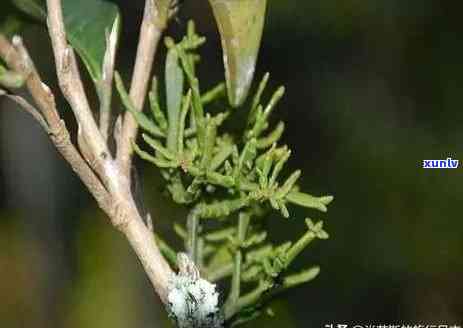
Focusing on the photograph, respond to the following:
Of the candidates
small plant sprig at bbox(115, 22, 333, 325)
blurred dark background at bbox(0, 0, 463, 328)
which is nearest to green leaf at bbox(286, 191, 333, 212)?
small plant sprig at bbox(115, 22, 333, 325)

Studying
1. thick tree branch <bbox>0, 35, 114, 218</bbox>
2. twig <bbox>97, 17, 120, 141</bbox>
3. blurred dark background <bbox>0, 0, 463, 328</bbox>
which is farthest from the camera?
blurred dark background <bbox>0, 0, 463, 328</bbox>

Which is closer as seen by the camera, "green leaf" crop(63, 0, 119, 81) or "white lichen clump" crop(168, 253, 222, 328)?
"white lichen clump" crop(168, 253, 222, 328)

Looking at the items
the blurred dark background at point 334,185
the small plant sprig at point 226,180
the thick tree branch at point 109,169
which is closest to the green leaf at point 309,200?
the small plant sprig at point 226,180

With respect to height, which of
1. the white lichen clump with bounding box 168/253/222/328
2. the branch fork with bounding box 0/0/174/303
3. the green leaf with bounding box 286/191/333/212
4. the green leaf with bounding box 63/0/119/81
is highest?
the green leaf with bounding box 63/0/119/81

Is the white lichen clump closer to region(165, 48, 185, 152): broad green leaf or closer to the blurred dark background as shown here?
region(165, 48, 185, 152): broad green leaf

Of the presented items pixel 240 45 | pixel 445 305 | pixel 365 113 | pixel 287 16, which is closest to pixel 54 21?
pixel 240 45

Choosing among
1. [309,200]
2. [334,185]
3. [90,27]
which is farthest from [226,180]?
[334,185]

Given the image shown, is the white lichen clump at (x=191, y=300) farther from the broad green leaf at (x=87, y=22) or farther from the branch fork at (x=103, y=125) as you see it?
the broad green leaf at (x=87, y=22)
